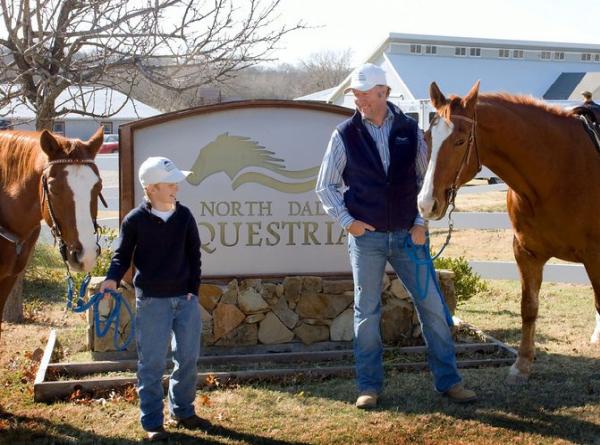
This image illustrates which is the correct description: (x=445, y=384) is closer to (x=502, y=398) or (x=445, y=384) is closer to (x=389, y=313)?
(x=502, y=398)

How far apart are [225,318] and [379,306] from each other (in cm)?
169

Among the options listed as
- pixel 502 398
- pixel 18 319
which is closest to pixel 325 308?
pixel 502 398

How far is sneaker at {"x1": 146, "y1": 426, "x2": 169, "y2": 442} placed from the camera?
14.2ft

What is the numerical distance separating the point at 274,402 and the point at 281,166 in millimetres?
2124

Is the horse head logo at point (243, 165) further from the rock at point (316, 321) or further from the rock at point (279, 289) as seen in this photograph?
the rock at point (316, 321)

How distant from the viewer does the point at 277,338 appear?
6.15 meters

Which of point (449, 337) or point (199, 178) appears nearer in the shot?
point (449, 337)

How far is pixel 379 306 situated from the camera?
4.83 metres

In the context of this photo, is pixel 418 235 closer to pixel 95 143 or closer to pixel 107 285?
pixel 107 285

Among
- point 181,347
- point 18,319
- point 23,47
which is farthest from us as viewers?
point 18,319

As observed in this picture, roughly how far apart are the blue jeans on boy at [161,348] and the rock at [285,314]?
1.69 m

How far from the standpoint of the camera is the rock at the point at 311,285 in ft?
20.1

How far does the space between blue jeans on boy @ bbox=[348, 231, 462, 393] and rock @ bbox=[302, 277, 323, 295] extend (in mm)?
1325

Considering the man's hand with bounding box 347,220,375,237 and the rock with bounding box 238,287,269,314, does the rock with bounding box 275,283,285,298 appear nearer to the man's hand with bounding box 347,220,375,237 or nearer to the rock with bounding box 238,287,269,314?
the rock with bounding box 238,287,269,314
